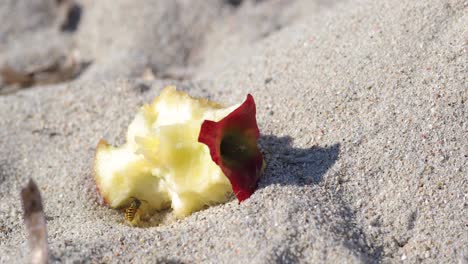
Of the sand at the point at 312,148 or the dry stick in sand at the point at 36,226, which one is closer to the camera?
the dry stick in sand at the point at 36,226

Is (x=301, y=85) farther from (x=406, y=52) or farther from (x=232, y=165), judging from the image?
(x=232, y=165)

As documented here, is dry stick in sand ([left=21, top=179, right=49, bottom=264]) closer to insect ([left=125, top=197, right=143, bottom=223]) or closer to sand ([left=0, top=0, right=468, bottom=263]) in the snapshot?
sand ([left=0, top=0, right=468, bottom=263])

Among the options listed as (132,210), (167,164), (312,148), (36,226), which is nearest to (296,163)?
(312,148)

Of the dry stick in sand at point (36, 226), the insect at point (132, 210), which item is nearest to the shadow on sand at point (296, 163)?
the insect at point (132, 210)

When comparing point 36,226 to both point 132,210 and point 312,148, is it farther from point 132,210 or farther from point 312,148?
point 312,148

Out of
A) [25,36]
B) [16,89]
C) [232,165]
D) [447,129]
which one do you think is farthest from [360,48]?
[25,36]

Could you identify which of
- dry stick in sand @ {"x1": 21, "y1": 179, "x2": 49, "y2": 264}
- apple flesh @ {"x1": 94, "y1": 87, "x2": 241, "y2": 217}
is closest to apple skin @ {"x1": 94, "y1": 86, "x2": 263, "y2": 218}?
apple flesh @ {"x1": 94, "y1": 87, "x2": 241, "y2": 217}

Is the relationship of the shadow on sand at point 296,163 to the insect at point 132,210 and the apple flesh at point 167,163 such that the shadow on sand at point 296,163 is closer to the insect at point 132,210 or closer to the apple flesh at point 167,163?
the apple flesh at point 167,163

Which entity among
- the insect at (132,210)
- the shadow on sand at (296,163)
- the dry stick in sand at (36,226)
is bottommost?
the insect at (132,210)

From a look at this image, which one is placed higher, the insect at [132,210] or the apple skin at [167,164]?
the apple skin at [167,164]
